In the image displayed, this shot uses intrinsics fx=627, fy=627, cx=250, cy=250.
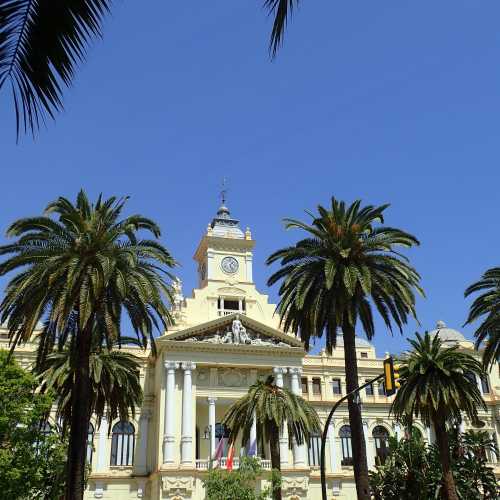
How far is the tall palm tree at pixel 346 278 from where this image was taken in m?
28.9

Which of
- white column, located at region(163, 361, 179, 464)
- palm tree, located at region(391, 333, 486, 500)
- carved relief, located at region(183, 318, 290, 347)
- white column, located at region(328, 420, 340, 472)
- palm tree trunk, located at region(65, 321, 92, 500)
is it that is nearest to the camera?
palm tree trunk, located at region(65, 321, 92, 500)

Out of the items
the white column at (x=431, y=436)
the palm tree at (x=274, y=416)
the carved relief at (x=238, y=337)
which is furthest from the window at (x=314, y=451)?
the palm tree at (x=274, y=416)

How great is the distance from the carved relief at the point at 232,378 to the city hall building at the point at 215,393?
9 cm

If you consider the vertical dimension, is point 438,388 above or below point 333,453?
above

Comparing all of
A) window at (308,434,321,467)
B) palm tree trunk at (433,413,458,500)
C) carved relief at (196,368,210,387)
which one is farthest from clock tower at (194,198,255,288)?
palm tree trunk at (433,413,458,500)

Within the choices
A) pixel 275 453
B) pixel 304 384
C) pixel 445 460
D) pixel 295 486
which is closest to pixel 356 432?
pixel 275 453

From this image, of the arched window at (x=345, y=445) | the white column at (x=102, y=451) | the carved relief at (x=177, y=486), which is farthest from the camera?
the arched window at (x=345, y=445)

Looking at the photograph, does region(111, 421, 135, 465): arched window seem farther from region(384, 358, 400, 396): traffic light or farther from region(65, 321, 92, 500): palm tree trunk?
region(384, 358, 400, 396): traffic light

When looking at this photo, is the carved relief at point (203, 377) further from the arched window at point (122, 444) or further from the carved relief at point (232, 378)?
the arched window at point (122, 444)

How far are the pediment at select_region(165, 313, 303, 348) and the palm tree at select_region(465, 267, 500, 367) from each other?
81.6ft

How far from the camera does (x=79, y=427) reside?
23188 mm

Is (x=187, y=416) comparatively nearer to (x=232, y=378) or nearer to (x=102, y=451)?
(x=232, y=378)

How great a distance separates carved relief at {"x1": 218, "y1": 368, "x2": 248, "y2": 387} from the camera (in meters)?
56.2

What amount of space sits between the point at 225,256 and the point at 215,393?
14.7m
